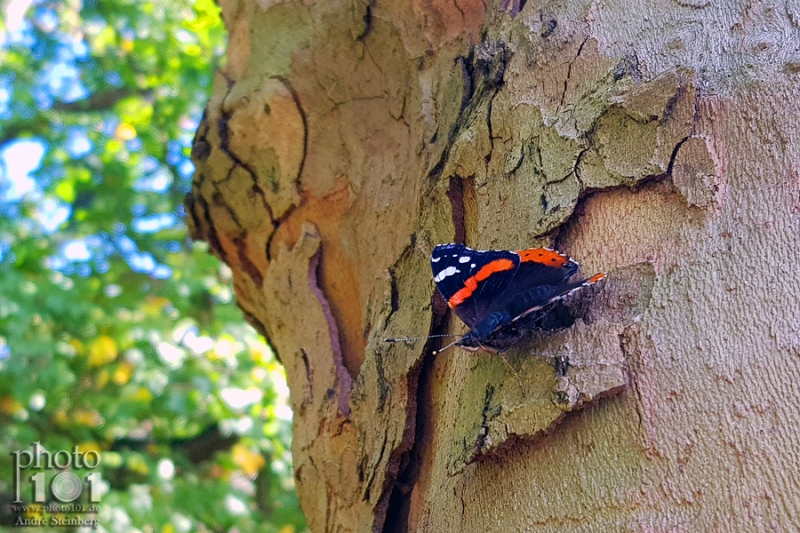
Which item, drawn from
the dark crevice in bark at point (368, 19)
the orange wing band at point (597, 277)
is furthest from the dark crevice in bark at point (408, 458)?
the dark crevice in bark at point (368, 19)

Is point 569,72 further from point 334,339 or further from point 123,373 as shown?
point 123,373

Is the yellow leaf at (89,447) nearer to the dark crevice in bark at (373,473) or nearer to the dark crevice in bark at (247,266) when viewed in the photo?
the dark crevice in bark at (247,266)

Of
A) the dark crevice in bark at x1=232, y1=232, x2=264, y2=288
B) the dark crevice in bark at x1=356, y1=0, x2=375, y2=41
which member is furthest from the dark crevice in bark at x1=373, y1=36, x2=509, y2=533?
the dark crevice in bark at x1=232, y1=232, x2=264, y2=288

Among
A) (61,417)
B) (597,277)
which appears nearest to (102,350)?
(61,417)

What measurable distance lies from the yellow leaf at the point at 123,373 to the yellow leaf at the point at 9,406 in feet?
1.58

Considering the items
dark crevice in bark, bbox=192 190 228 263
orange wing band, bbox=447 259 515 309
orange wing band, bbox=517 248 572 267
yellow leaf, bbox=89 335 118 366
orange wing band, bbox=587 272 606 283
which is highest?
yellow leaf, bbox=89 335 118 366

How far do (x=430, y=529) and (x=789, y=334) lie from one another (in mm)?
609

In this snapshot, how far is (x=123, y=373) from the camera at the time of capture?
3.64 metres

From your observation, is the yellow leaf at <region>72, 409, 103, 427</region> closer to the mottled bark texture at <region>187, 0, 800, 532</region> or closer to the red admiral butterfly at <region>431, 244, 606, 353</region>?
the mottled bark texture at <region>187, 0, 800, 532</region>

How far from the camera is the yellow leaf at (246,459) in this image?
3.98m

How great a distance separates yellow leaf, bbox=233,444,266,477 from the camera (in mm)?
3979

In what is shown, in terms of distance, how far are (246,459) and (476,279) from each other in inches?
125

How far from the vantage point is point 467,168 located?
4.04 feet

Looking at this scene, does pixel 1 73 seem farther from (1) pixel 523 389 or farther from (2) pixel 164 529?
(1) pixel 523 389
